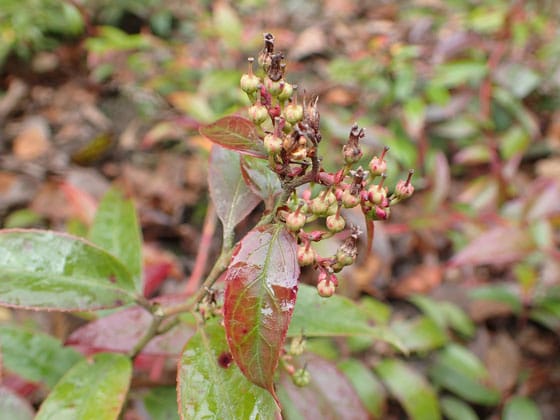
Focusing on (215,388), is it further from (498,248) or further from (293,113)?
(498,248)

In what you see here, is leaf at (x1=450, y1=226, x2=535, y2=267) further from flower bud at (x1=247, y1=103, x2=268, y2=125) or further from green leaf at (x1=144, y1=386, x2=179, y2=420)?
flower bud at (x1=247, y1=103, x2=268, y2=125)

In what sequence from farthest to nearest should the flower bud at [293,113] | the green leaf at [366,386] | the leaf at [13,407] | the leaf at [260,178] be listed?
1. the green leaf at [366,386]
2. the leaf at [13,407]
3. the leaf at [260,178]
4. the flower bud at [293,113]

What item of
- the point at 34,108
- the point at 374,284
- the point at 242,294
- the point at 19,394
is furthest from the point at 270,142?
the point at 34,108

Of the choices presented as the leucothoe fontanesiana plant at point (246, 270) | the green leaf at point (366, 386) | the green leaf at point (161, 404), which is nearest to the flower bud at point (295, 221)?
the leucothoe fontanesiana plant at point (246, 270)

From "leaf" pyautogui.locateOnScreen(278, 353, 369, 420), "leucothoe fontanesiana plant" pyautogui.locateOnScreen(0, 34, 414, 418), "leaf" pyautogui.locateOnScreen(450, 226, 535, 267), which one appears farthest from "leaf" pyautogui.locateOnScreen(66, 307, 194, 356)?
"leaf" pyautogui.locateOnScreen(450, 226, 535, 267)

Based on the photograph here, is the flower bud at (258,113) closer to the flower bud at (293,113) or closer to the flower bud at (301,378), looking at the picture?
the flower bud at (293,113)

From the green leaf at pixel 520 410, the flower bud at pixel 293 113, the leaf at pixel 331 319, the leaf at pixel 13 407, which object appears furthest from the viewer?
the green leaf at pixel 520 410

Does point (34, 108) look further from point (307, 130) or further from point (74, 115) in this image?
point (307, 130)

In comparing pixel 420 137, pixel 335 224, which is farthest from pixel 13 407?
pixel 420 137
